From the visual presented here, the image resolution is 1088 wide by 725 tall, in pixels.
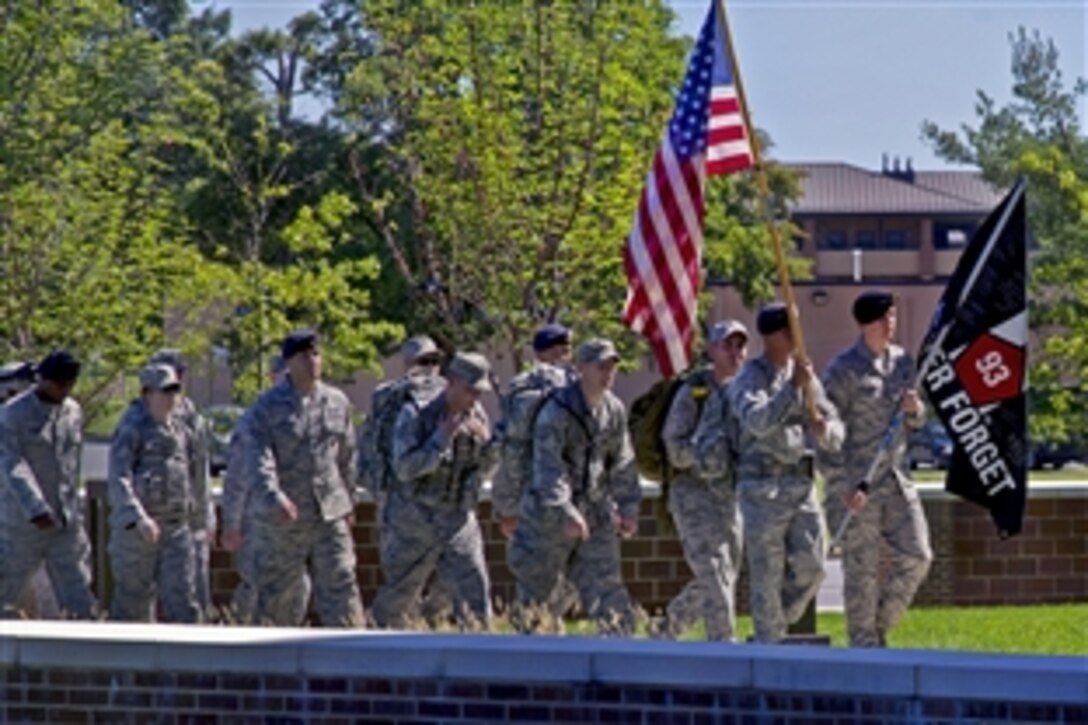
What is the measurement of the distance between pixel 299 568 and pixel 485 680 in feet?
19.0

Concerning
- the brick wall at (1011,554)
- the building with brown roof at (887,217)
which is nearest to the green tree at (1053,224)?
the brick wall at (1011,554)

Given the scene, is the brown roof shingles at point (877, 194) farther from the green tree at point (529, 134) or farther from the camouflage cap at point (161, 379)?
the camouflage cap at point (161, 379)

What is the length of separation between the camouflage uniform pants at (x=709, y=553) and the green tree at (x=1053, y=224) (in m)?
19.7

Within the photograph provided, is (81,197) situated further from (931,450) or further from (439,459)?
(931,450)

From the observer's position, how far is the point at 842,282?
74.8 metres

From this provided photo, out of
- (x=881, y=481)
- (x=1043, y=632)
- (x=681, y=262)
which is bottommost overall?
(x=1043, y=632)

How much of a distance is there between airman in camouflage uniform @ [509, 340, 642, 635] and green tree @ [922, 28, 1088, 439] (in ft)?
64.9

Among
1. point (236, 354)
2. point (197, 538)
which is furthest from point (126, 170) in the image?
point (197, 538)

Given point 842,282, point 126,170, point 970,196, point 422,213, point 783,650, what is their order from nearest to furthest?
point 783,650 < point 126,170 < point 422,213 < point 842,282 < point 970,196

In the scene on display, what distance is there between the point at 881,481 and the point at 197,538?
4.05 m

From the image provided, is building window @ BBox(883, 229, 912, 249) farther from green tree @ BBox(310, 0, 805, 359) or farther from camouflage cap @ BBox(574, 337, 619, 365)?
camouflage cap @ BBox(574, 337, 619, 365)

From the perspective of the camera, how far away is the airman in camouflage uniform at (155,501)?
15.5 m

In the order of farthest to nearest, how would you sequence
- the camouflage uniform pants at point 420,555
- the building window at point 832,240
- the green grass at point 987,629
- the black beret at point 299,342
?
the building window at point 832,240, the green grass at point 987,629, the black beret at point 299,342, the camouflage uniform pants at point 420,555

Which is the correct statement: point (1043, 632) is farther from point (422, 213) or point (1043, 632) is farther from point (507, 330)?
point (422, 213)
